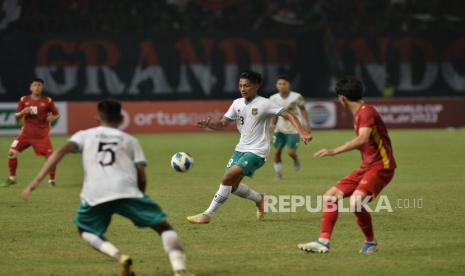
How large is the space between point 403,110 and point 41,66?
14.7m

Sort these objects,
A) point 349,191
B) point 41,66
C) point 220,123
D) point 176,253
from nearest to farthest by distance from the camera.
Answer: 1. point 176,253
2. point 349,191
3. point 220,123
4. point 41,66

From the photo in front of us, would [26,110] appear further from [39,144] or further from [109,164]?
[109,164]

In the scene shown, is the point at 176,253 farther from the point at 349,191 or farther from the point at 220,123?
the point at 220,123

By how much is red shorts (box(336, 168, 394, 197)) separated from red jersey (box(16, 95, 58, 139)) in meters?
9.09

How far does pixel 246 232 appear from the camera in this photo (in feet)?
34.8

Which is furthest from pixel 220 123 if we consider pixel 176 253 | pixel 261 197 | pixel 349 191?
pixel 176 253

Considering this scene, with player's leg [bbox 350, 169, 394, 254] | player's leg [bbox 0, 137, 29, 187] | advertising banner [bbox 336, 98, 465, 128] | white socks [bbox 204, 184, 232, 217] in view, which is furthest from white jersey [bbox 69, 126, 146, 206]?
advertising banner [bbox 336, 98, 465, 128]

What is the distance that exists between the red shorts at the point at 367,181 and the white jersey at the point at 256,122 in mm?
2601

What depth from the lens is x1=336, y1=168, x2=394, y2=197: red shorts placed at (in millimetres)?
8703

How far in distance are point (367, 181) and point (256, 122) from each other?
2974mm

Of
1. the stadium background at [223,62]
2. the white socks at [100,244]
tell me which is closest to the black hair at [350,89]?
the white socks at [100,244]

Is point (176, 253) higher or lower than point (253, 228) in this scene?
higher

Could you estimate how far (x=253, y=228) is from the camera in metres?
11.0

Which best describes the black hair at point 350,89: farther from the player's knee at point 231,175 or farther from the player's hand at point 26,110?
the player's hand at point 26,110
